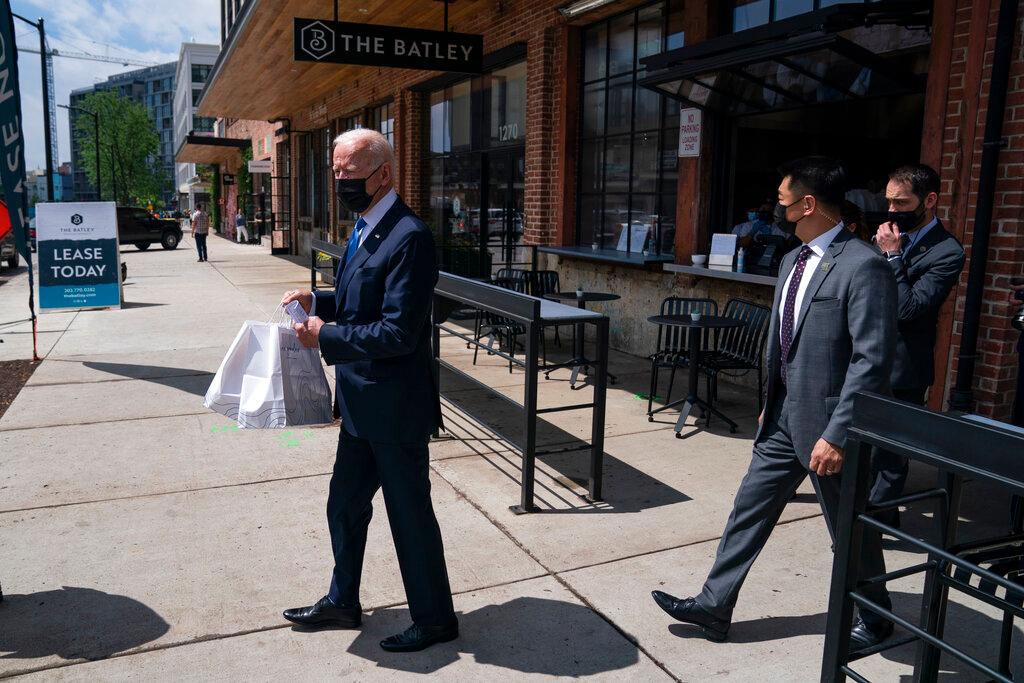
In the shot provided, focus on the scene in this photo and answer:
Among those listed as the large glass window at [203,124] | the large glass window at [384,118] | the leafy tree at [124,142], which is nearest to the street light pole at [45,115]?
the large glass window at [384,118]

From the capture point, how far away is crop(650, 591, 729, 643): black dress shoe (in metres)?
3.37

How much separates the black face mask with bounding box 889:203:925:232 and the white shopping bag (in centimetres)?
310

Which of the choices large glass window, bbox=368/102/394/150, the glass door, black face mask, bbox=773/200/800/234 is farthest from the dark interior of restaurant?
large glass window, bbox=368/102/394/150

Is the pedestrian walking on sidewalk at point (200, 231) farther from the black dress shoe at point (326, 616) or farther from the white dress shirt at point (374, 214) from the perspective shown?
the white dress shirt at point (374, 214)

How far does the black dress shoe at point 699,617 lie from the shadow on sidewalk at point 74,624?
7.08 ft

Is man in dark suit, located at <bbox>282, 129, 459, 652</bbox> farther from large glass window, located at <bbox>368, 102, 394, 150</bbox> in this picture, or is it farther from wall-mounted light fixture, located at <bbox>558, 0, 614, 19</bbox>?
large glass window, located at <bbox>368, 102, 394, 150</bbox>

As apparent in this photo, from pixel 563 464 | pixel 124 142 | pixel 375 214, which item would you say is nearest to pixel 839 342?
pixel 375 214

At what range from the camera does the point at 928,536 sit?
4551 millimetres

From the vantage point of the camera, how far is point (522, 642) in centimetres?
335

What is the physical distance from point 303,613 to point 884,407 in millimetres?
2504

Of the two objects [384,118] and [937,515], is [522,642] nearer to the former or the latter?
[937,515]

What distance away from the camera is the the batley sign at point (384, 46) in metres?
9.08

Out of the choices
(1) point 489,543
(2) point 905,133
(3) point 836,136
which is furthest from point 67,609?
(2) point 905,133

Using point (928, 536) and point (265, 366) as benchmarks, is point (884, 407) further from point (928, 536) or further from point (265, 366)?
point (928, 536)
